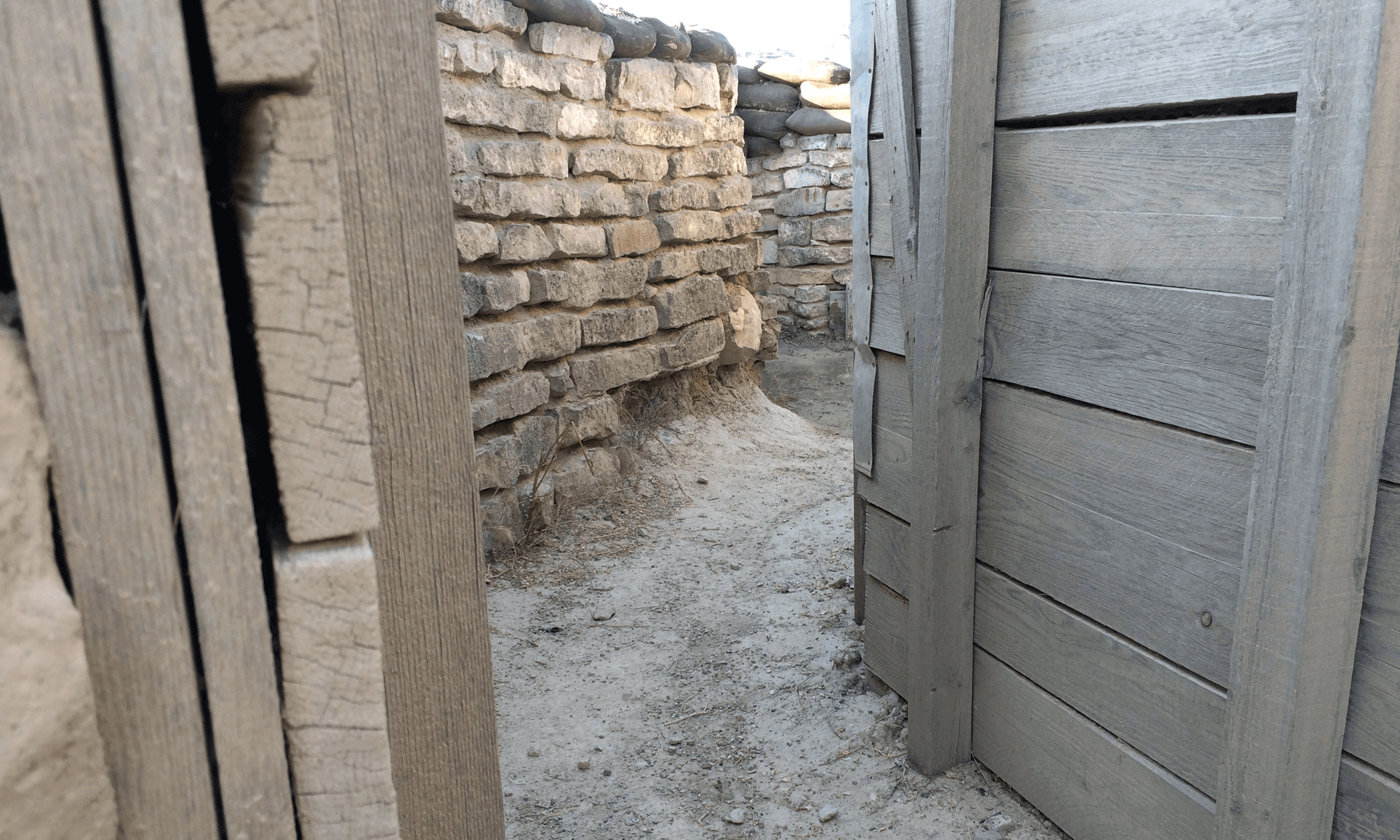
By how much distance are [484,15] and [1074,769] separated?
3.24 m

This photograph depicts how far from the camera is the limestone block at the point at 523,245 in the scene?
3691 mm

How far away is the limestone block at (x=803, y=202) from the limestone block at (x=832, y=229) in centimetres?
10

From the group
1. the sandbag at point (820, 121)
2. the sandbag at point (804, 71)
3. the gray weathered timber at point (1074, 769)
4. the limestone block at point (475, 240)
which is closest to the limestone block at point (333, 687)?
the gray weathered timber at point (1074, 769)

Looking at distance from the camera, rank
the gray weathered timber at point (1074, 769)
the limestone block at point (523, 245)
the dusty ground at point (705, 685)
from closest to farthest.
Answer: the gray weathered timber at point (1074, 769)
the dusty ground at point (705, 685)
the limestone block at point (523, 245)

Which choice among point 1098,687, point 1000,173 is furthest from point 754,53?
point 1098,687

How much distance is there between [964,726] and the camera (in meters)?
2.28

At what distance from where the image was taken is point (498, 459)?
3674 mm

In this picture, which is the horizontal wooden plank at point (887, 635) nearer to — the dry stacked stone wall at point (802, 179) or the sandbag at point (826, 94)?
the dry stacked stone wall at point (802, 179)

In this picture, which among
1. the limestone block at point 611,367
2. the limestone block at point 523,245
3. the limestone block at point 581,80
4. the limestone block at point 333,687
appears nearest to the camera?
the limestone block at point 333,687

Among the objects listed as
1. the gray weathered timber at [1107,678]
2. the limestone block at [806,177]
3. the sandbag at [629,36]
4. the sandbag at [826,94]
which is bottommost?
the gray weathered timber at [1107,678]

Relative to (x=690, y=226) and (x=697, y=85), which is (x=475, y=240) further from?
(x=697, y=85)

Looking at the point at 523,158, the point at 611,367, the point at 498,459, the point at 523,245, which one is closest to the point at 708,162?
the point at 611,367

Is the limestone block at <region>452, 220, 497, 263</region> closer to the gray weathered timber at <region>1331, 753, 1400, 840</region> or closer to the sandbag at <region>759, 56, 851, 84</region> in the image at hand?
the gray weathered timber at <region>1331, 753, 1400, 840</region>

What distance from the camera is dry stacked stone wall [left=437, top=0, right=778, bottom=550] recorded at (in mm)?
3582
